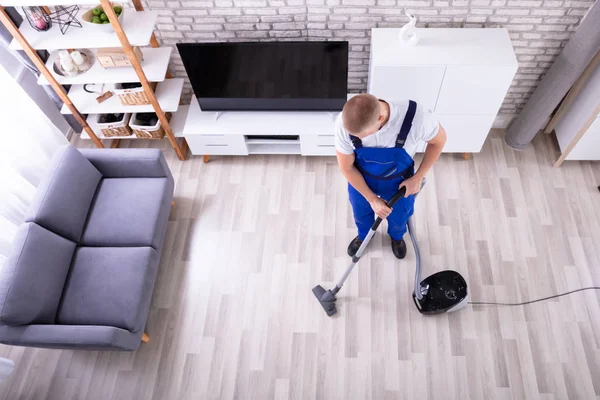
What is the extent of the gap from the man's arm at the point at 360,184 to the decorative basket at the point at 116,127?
79.2 inches

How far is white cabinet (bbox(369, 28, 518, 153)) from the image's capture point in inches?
103

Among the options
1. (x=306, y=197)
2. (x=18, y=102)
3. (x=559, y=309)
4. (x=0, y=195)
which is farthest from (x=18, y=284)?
(x=559, y=309)

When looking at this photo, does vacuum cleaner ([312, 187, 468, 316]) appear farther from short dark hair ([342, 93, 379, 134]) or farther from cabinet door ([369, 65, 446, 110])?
short dark hair ([342, 93, 379, 134])

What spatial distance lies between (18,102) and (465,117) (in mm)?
3010

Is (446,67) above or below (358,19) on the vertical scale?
below

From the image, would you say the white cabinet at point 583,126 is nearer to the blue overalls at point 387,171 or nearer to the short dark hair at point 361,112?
the blue overalls at point 387,171

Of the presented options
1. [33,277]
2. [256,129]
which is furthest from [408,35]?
[33,277]

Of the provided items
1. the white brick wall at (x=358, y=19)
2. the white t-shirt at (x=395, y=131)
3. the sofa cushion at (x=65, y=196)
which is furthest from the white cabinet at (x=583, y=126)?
the sofa cushion at (x=65, y=196)

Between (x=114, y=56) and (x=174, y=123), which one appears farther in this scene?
(x=174, y=123)

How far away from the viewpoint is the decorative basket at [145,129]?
330cm

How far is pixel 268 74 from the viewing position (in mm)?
2943

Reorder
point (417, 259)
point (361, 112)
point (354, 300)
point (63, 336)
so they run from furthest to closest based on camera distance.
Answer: point (354, 300), point (417, 259), point (63, 336), point (361, 112)

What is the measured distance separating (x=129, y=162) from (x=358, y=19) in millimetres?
1822

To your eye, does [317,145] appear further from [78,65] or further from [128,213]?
[78,65]
